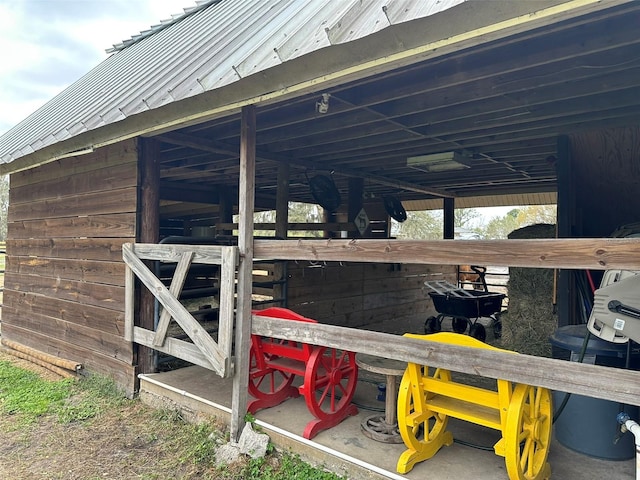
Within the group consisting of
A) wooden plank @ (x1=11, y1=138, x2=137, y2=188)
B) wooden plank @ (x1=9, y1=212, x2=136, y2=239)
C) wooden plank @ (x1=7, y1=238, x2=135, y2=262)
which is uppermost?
wooden plank @ (x1=11, y1=138, x2=137, y2=188)

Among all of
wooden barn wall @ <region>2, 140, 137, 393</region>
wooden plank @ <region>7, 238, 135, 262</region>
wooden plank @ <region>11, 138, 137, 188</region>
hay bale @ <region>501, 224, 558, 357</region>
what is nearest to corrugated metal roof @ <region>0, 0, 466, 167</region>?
wooden plank @ <region>11, 138, 137, 188</region>

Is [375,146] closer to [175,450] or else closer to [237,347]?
[237,347]

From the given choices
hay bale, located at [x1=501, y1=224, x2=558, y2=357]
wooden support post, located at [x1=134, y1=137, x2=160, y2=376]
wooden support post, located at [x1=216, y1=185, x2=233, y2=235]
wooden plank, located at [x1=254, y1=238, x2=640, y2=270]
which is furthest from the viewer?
wooden support post, located at [x1=216, y1=185, x2=233, y2=235]

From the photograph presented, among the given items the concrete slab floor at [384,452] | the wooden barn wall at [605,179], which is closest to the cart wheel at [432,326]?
the wooden barn wall at [605,179]

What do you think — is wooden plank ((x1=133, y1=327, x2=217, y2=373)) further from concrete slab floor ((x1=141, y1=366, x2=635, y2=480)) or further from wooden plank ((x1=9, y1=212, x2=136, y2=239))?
wooden plank ((x1=9, y1=212, x2=136, y2=239))

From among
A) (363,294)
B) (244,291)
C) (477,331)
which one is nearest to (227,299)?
(244,291)

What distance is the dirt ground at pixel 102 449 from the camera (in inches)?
107

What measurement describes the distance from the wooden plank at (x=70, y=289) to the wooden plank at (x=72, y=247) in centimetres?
27

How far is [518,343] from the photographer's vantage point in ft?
15.4

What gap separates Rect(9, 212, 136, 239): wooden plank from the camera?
3.82 m

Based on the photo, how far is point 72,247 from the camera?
14.8 feet

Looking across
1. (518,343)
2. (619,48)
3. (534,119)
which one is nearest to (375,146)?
(534,119)

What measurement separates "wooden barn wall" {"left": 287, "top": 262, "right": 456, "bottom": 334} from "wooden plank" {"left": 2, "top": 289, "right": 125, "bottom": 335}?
1907mm

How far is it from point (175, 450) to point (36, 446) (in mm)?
1036
